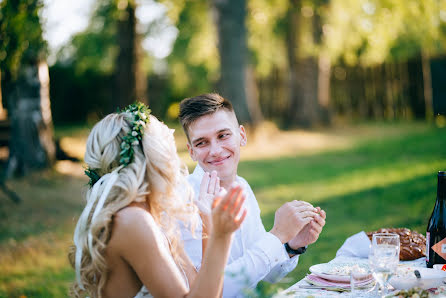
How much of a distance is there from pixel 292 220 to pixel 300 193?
6.07 meters

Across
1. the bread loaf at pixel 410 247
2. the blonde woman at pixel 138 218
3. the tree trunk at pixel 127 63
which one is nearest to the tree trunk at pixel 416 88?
the tree trunk at pixel 127 63

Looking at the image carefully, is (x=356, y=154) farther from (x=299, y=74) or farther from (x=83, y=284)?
(x=83, y=284)

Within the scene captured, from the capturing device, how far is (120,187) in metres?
2.04

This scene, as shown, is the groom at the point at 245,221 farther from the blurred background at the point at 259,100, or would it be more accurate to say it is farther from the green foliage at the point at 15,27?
the green foliage at the point at 15,27

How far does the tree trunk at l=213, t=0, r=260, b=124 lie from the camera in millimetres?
11734

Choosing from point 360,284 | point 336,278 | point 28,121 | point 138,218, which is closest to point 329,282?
point 336,278

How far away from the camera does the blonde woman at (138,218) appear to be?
1.96m

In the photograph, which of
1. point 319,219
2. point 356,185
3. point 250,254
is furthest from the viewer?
point 356,185

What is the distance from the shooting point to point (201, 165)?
292cm

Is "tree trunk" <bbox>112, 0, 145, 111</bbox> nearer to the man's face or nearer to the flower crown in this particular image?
the man's face

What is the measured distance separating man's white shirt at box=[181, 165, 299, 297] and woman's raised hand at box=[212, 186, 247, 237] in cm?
18

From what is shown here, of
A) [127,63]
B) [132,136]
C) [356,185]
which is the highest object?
[127,63]

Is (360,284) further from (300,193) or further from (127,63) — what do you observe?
(127,63)

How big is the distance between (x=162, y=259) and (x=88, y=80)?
23419 mm
